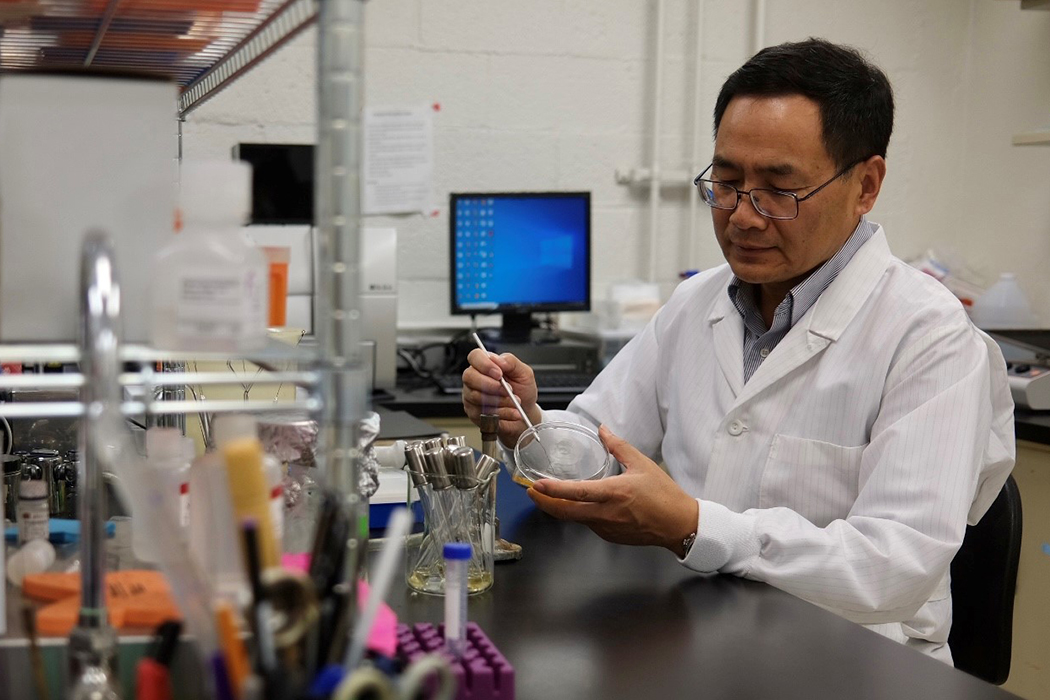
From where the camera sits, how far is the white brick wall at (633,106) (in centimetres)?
319

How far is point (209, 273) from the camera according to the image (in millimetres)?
630

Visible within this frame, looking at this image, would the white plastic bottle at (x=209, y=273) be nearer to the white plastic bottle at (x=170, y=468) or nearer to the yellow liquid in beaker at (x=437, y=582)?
the white plastic bottle at (x=170, y=468)

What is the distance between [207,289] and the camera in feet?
2.07

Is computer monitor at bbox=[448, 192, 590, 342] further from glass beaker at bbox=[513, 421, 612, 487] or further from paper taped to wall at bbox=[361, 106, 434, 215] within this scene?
glass beaker at bbox=[513, 421, 612, 487]

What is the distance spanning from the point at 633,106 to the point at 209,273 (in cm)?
293

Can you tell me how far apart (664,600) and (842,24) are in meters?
2.86

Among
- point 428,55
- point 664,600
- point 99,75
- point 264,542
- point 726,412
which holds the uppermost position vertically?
point 428,55

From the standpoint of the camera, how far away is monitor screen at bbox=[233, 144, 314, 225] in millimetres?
2570

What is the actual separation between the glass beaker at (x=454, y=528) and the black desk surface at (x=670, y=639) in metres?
0.02

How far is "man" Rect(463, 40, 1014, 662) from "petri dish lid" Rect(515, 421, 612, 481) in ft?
0.11

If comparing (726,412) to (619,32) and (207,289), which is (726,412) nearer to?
(207,289)

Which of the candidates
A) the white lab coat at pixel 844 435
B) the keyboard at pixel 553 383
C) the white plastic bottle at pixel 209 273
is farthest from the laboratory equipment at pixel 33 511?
the keyboard at pixel 553 383

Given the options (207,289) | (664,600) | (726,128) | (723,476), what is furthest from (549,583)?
(726,128)

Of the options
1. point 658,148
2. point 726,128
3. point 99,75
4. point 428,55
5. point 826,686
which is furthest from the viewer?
point 658,148
